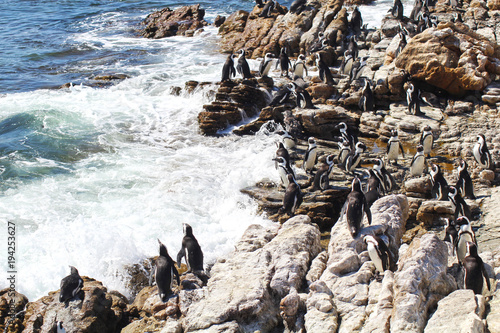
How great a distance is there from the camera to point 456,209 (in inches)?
357

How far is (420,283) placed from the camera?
223 inches

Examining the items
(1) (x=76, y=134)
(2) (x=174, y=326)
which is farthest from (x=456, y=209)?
(1) (x=76, y=134)

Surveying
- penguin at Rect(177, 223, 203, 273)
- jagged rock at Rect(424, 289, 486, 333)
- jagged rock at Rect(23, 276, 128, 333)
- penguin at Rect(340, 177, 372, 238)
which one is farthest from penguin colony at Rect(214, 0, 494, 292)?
jagged rock at Rect(23, 276, 128, 333)

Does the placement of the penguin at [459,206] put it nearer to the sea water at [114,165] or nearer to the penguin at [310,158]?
the penguin at [310,158]

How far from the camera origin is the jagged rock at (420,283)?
5.19 meters

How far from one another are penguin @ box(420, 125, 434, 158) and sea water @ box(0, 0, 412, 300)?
13.7 ft

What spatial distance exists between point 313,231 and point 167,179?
20.0 feet

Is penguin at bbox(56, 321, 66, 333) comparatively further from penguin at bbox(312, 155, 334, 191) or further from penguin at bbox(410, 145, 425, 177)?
penguin at bbox(410, 145, 425, 177)

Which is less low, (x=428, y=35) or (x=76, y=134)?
(x=428, y=35)

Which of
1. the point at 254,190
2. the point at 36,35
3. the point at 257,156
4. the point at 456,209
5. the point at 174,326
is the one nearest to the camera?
the point at 174,326

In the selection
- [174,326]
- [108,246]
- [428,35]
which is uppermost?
[428,35]

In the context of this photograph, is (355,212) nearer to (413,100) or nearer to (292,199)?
(292,199)

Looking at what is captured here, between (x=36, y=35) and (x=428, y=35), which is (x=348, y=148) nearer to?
(x=428, y=35)

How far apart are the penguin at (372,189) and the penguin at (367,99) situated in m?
5.04
